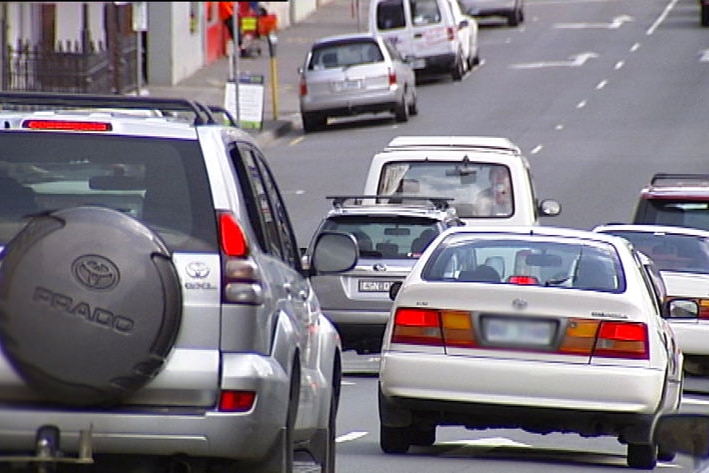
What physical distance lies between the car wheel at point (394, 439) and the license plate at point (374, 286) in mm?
5092

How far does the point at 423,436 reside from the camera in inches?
515

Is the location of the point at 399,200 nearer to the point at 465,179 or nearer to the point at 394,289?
the point at 465,179

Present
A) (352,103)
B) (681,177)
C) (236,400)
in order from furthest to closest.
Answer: (352,103)
(681,177)
(236,400)

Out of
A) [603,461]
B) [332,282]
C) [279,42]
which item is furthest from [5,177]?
[279,42]

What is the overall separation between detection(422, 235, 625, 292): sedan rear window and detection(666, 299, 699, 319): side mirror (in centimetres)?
496

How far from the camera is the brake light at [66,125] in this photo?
8.00 metres

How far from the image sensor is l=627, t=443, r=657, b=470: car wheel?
1229 cm

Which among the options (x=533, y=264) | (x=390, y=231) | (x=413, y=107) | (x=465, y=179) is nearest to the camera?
(x=533, y=264)

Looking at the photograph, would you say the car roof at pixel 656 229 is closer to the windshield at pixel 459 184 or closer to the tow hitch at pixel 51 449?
the windshield at pixel 459 184

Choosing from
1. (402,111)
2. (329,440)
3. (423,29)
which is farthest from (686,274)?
(423,29)

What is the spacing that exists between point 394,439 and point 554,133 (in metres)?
27.2

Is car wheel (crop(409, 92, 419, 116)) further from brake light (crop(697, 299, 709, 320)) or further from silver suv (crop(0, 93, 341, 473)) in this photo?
silver suv (crop(0, 93, 341, 473))

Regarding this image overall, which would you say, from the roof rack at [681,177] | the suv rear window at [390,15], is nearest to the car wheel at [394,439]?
the roof rack at [681,177]

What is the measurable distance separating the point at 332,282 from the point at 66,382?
10.6m
